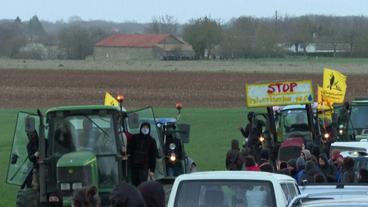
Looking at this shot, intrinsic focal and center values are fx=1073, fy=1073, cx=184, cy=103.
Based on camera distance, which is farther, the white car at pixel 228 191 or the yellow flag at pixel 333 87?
the yellow flag at pixel 333 87

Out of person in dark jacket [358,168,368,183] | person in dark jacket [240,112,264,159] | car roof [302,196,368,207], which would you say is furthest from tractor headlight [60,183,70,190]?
person in dark jacket [240,112,264,159]

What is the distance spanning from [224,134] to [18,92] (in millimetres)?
27643

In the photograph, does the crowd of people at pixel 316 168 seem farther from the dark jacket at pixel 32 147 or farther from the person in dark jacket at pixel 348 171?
the dark jacket at pixel 32 147

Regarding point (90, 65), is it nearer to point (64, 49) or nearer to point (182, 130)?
point (64, 49)

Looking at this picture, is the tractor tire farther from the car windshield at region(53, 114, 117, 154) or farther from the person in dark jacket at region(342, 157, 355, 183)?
the person in dark jacket at region(342, 157, 355, 183)

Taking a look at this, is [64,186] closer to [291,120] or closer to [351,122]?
[291,120]

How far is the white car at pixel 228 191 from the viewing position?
11.4m

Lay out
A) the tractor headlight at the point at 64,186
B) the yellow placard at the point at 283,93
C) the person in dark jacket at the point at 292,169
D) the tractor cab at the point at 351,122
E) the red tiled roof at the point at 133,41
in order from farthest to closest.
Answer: the red tiled roof at the point at 133,41
the tractor cab at the point at 351,122
the yellow placard at the point at 283,93
the person in dark jacket at the point at 292,169
the tractor headlight at the point at 64,186

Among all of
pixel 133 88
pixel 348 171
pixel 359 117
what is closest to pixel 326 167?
pixel 348 171

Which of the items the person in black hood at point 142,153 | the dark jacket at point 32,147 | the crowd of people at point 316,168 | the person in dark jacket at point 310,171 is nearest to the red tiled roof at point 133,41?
the crowd of people at point 316,168

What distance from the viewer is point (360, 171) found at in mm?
16359

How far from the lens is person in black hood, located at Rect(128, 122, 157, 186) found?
18.7 metres

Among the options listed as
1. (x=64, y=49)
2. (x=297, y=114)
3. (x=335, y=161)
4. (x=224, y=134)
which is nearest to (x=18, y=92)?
(x=224, y=134)

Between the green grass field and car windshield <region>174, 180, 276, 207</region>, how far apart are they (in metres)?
9.90
